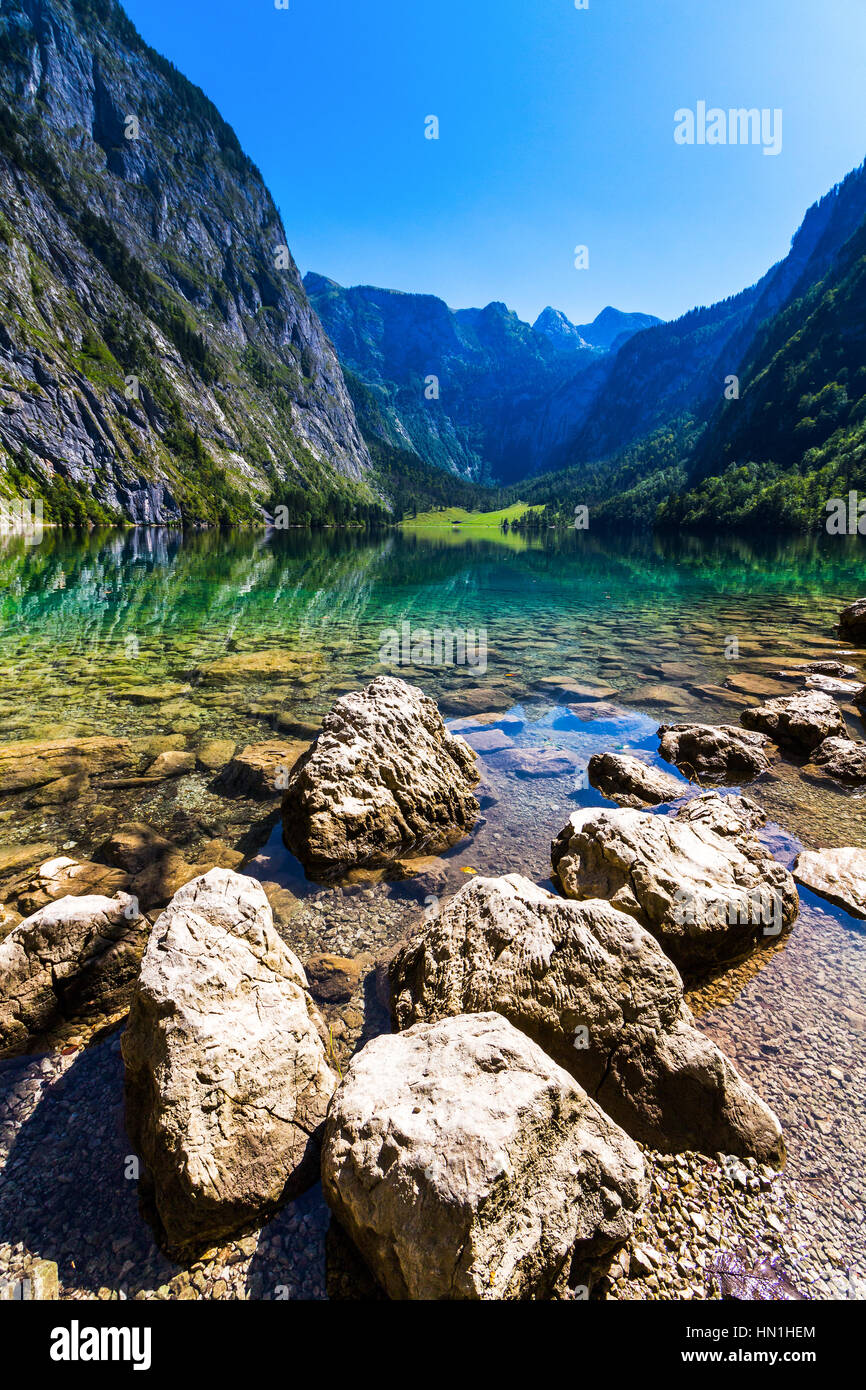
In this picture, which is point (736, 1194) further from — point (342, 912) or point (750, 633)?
point (750, 633)

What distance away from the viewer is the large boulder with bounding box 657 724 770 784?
1226 centimetres

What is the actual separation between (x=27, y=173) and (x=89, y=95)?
98896mm

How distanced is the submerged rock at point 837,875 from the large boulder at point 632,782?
107 inches

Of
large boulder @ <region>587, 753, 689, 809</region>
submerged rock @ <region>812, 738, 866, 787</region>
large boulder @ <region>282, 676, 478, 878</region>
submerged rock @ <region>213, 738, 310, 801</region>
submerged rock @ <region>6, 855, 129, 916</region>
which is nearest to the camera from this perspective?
submerged rock @ <region>6, 855, 129, 916</region>

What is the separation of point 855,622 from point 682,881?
24432mm

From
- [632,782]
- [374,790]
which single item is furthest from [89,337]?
[632,782]

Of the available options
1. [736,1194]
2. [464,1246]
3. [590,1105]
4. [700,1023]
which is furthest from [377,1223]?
[700,1023]

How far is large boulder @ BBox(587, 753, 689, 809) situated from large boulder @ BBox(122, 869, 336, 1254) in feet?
25.4

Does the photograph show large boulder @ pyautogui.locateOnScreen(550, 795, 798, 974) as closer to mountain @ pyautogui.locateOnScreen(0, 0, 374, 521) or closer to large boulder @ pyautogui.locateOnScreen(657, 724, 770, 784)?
large boulder @ pyautogui.locateOnScreen(657, 724, 770, 784)

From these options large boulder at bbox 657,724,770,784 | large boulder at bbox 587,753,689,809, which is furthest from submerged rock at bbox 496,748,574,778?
large boulder at bbox 657,724,770,784

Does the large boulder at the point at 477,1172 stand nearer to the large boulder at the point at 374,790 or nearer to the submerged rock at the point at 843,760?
the large boulder at the point at 374,790

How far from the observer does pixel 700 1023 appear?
598 centimetres

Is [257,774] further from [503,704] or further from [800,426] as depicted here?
[800,426]

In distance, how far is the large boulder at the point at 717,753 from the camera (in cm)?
1226
